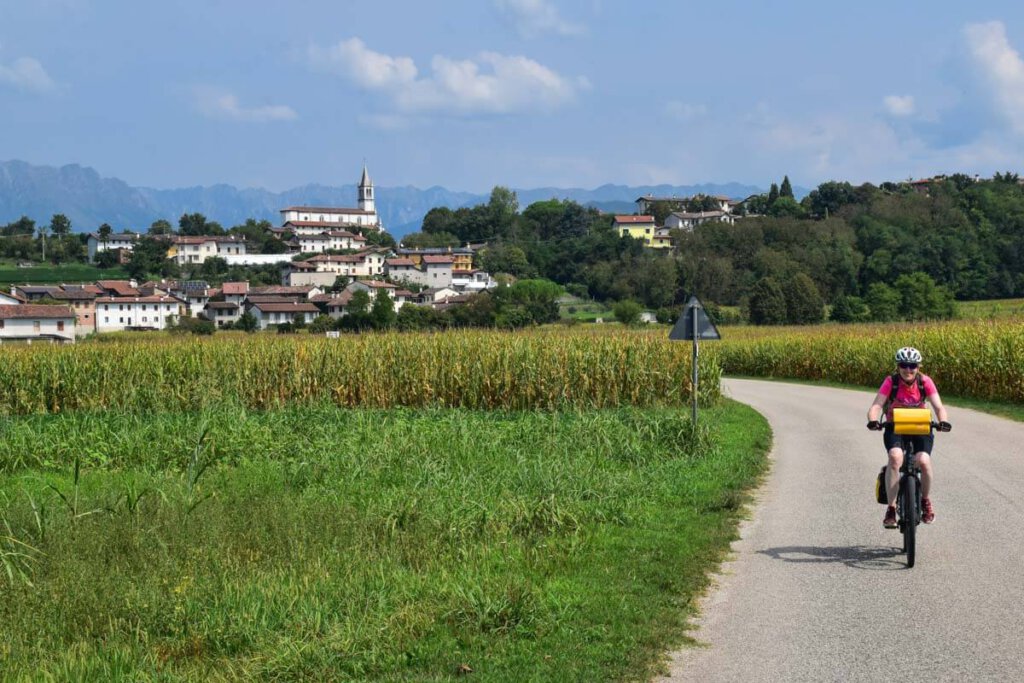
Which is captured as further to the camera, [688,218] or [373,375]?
[688,218]

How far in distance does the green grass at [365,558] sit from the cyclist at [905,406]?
180 centimetres

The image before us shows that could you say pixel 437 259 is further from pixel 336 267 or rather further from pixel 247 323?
pixel 247 323

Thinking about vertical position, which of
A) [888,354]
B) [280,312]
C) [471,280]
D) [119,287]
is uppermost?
[471,280]

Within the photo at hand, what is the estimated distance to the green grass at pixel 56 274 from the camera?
12164cm

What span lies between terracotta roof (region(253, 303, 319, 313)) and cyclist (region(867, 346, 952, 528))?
3545 inches

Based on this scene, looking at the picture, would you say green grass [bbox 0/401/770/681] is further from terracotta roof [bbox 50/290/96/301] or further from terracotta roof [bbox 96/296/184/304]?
terracotta roof [bbox 50/290/96/301]

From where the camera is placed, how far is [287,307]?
327 feet

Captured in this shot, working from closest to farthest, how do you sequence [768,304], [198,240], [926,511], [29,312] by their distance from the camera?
[926,511]
[29,312]
[768,304]
[198,240]

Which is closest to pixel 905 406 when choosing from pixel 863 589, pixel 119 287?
pixel 863 589

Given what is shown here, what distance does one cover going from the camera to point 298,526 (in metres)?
10.8

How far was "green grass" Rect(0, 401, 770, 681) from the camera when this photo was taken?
7.11m

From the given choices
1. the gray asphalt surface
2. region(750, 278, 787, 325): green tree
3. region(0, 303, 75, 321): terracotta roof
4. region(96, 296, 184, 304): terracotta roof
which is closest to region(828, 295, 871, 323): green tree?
region(750, 278, 787, 325): green tree

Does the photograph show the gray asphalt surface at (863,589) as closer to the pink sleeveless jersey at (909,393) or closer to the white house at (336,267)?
the pink sleeveless jersey at (909,393)

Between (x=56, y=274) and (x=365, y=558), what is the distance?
136 m
